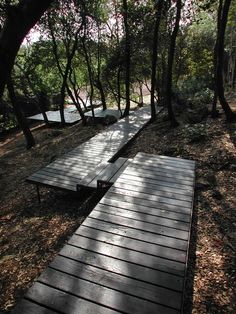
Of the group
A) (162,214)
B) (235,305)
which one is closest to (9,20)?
(162,214)

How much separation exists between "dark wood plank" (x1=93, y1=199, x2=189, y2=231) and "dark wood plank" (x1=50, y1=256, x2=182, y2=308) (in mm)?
1013

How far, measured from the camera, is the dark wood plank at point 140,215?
3.20 meters

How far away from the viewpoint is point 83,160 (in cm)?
672

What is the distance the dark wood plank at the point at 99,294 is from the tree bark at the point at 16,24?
2.06 metres

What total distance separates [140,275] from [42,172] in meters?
4.22

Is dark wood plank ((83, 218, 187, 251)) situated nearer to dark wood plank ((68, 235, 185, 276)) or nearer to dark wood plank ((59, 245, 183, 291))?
dark wood plank ((68, 235, 185, 276))

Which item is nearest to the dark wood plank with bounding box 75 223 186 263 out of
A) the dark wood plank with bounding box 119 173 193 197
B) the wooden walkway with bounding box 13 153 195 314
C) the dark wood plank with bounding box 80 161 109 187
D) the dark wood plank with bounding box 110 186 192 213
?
the wooden walkway with bounding box 13 153 195 314

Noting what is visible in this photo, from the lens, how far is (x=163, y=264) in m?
2.56

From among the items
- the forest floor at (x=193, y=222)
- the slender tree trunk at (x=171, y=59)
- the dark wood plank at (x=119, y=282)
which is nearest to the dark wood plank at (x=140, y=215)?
the forest floor at (x=193, y=222)

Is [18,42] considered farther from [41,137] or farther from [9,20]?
[41,137]

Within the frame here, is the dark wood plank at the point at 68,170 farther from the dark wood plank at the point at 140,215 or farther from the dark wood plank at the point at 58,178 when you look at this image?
the dark wood plank at the point at 140,215

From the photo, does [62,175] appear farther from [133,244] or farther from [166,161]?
[133,244]

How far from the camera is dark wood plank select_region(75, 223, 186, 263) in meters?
2.68

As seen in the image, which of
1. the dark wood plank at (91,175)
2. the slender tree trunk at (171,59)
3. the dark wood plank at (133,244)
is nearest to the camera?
the dark wood plank at (133,244)
